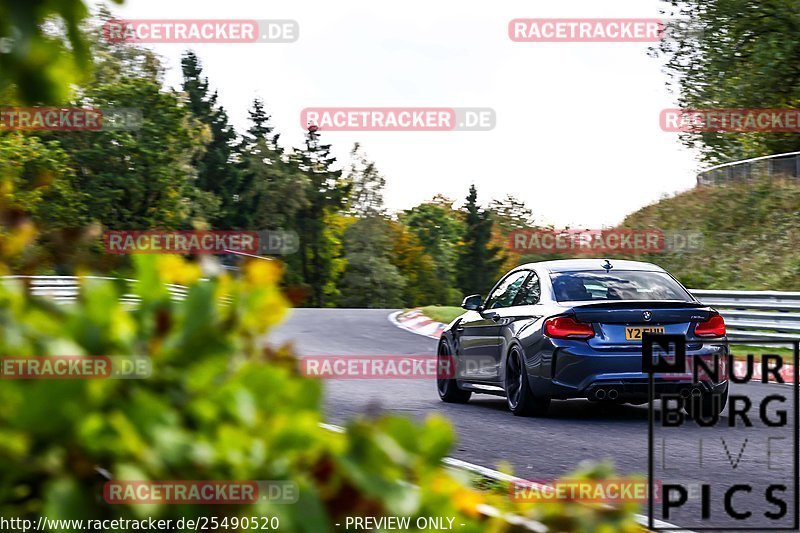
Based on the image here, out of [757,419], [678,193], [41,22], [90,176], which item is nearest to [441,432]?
[41,22]

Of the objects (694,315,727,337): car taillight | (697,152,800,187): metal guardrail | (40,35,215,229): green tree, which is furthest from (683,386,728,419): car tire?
(40,35,215,229): green tree

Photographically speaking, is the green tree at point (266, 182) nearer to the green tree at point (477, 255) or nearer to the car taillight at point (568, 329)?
the green tree at point (477, 255)

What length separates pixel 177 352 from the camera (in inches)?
66.5

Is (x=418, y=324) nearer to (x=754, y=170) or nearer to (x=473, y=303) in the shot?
(x=754, y=170)

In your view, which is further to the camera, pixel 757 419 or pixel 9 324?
pixel 757 419

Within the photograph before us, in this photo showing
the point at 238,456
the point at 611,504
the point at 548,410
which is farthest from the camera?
the point at 548,410

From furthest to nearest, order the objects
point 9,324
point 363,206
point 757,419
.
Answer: point 363,206
point 757,419
point 9,324

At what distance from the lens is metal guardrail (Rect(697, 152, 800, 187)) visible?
31.3 metres

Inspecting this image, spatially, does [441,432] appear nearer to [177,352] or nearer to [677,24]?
[177,352]

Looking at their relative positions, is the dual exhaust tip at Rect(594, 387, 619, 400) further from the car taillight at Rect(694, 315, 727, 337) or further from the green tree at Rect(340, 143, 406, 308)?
the green tree at Rect(340, 143, 406, 308)

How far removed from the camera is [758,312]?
2050cm

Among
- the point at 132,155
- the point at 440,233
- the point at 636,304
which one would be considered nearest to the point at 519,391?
the point at 636,304

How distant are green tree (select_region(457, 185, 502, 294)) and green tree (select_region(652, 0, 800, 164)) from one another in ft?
224

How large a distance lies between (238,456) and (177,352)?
0.68ft
